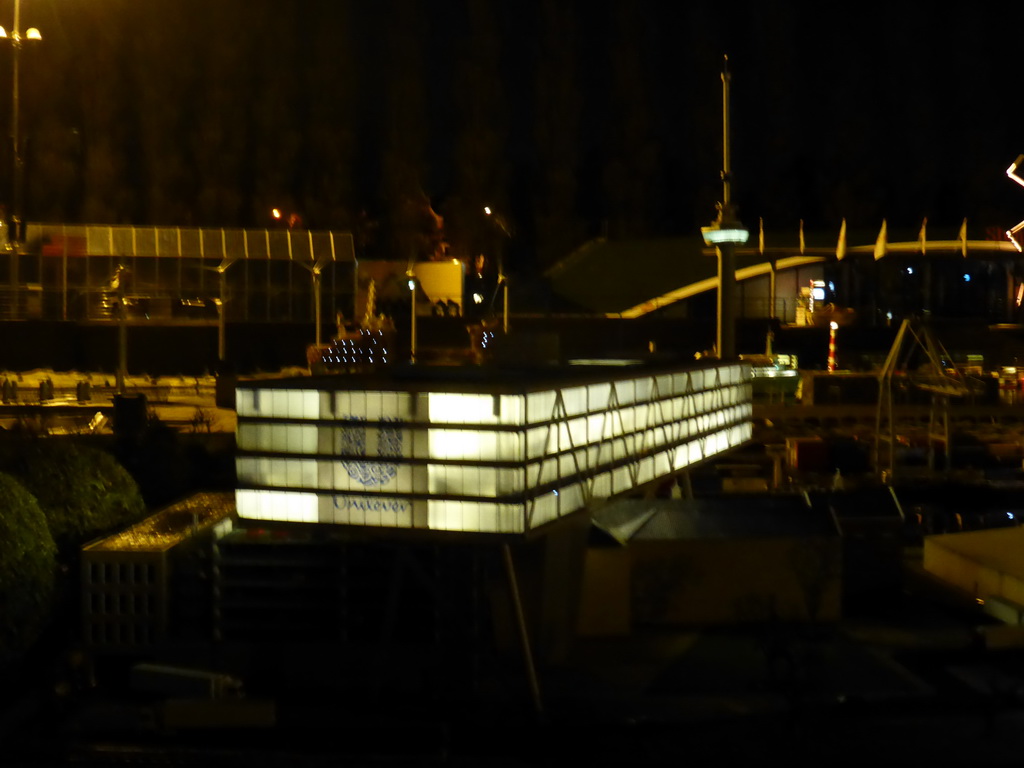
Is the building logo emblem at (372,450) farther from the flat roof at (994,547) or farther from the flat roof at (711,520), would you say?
the flat roof at (994,547)

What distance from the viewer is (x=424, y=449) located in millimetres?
10383

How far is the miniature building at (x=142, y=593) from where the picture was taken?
12617 millimetres

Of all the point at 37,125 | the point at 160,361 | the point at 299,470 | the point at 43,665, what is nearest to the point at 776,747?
the point at 299,470

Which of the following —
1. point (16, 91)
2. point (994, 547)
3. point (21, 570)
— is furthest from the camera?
point (16, 91)

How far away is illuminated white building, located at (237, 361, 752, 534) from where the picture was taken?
10141 mm

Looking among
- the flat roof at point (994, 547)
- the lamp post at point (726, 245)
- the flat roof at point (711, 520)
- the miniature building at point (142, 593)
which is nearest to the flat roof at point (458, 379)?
the flat roof at point (711, 520)

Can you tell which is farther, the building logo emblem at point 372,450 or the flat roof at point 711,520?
the flat roof at point 711,520

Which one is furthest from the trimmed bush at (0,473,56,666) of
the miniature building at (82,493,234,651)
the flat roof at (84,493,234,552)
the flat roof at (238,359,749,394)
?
the flat roof at (238,359,749,394)

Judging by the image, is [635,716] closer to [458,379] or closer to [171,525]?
[458,379]

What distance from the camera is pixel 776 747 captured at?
32.6 feet

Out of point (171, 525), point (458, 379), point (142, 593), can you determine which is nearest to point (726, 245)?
point (458, 379)

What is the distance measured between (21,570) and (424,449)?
413 cm

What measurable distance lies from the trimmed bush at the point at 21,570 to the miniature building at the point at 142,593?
0.47 meters

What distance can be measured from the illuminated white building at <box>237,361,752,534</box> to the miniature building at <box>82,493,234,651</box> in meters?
2.18
